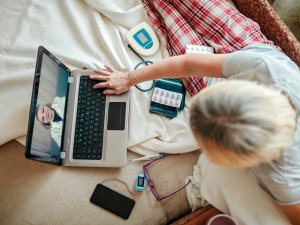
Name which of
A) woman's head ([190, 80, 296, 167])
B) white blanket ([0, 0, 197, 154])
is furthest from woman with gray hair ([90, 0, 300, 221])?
white blanket ([0, 0, 197, 154])

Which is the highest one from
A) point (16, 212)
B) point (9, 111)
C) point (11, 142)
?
point (9, 111)

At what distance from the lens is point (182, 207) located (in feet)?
3.08

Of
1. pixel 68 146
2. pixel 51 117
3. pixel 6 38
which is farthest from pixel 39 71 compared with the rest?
pixel 6 38

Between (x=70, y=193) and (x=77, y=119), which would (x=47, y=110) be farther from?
(x=70, y=193)

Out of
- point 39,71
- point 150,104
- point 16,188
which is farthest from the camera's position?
point 150,104

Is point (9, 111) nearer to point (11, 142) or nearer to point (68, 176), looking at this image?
point (11, 142)

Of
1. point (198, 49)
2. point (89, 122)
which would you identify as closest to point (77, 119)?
point (89, 122)

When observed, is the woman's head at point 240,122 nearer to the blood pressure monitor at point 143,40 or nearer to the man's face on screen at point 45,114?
the man's face on screen at point 45,114

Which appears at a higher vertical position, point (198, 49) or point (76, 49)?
point (198, 49)

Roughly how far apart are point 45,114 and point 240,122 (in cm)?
59

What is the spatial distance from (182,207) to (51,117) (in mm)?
528

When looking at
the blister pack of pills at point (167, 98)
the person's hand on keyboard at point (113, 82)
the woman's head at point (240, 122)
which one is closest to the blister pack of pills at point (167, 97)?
the blister pack of pills at point (167, 98)

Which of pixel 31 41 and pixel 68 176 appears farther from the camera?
pixel 31 41

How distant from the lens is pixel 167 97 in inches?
39.8
